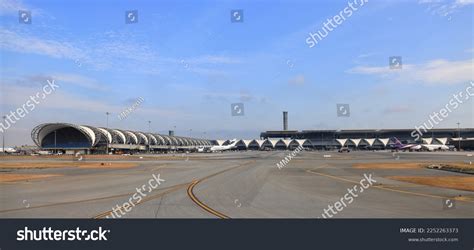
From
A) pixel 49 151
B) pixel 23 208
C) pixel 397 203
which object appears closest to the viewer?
pixel 23 208

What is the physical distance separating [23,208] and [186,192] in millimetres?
9494

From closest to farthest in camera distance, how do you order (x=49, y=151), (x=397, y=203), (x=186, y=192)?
(x=397, y=203), (x=186, y=192), (x=49, y=151)

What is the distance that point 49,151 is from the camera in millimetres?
181875

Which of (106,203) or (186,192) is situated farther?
(186,192)
